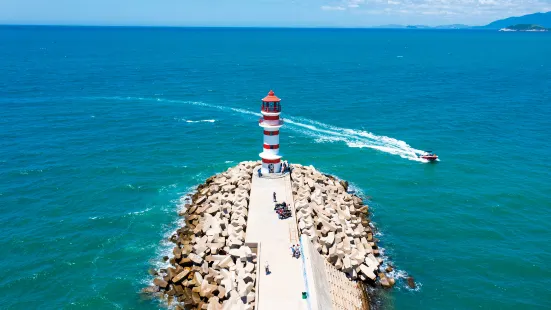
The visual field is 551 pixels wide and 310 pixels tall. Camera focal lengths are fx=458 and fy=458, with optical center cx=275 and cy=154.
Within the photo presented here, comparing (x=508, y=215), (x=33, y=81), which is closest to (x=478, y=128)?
(x=508, y=215)

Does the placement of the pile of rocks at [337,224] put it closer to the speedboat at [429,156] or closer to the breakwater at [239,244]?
the breakwater at [239,244]

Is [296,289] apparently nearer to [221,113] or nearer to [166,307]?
[166,307]

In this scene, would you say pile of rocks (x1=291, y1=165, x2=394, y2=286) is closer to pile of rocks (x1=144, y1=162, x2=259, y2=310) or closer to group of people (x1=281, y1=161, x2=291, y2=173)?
group of people (x1=281, y1=161, x2=291, y2=173)

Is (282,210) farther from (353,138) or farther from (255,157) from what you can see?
(353,138)

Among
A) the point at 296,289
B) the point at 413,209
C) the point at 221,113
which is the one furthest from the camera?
the point at 221,113

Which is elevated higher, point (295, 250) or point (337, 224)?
point (295, 250)

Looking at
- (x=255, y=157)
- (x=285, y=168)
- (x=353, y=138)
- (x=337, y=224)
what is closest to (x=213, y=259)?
(x=337, y=224)

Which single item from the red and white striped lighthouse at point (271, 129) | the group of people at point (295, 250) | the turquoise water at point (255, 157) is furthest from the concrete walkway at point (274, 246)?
the turquoise water at point (255, 157)
